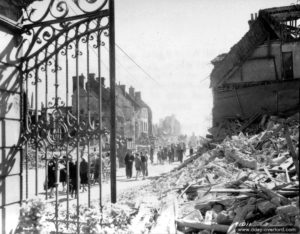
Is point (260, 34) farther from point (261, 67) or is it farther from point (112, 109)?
point (112, 109)

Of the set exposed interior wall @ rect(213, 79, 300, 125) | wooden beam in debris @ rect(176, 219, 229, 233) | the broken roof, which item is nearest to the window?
exposed interior wall @ rect(213, 79, 300, 125)

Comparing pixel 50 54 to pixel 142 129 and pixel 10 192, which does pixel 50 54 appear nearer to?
pixel 10 192

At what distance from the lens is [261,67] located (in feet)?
72.3

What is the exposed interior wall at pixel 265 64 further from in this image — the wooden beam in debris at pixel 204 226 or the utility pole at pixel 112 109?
the utility pole at pixel 112 109

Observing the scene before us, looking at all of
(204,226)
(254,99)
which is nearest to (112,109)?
(204,226)

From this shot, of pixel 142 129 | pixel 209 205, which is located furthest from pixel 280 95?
pixel 142 129

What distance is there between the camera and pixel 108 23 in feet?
13.9

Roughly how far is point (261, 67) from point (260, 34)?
2.41 meters

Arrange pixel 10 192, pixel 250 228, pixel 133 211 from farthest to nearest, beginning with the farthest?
pixel 133 211 < pixel 250 228 < pixel 10 192

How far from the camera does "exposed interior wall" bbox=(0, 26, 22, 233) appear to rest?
4.30m

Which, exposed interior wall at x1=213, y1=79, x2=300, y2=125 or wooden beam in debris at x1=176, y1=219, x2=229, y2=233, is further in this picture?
exposed interior wall at x1=213, y1=79, x2=300, y2=125

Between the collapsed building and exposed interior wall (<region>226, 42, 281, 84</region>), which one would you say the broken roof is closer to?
the collapsed building

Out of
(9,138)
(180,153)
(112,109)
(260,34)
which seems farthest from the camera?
(180,153)

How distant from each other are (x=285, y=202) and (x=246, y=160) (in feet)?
16.3
